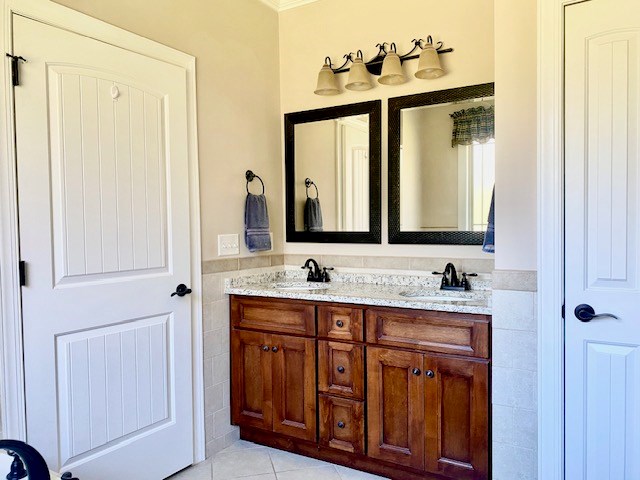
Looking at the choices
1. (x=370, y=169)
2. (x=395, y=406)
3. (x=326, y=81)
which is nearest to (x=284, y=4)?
(x=326, y=81)

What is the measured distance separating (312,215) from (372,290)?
2.44 ft

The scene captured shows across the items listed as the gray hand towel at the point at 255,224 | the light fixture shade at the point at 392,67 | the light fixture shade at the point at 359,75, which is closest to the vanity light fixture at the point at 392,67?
the light fixture shade at the point at 392,67

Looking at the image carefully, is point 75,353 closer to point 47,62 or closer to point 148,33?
point 47,62

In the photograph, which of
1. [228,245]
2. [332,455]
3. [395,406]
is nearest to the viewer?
[395,406]

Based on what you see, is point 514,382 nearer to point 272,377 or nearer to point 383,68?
point 272,377

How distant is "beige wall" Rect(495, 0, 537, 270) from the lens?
1.86 metres

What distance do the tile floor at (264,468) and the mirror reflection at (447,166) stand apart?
4.57 ft

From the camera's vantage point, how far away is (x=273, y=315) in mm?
2604

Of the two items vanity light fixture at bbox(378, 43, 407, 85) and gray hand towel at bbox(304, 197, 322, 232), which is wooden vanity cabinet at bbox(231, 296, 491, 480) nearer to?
gray hand towel at bbox(304, 197, 322, 232)

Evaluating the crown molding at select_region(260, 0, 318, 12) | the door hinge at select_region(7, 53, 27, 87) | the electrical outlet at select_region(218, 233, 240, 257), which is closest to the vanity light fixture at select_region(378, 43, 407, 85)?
the crown molding at select_region(260, 0, 318, 12)

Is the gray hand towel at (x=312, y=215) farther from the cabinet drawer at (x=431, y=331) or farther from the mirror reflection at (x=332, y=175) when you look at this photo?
the cabinet drawer at (x=431, y=331)

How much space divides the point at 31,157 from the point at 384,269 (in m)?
1.90

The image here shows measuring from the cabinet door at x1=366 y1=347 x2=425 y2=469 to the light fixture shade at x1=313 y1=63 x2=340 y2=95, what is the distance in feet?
5.29

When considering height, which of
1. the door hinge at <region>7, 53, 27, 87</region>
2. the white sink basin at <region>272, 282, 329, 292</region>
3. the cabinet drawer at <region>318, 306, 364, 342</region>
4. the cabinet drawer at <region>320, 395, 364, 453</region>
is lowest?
the cabinet drawer at <region>320, 395, 364, 453</region>
